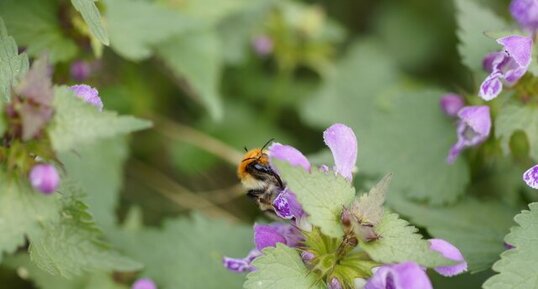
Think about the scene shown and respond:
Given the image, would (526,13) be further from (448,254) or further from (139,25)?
→ (139,25)

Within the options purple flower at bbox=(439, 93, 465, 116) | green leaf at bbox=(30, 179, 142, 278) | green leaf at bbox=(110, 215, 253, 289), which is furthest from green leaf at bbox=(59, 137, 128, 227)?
purple flower at bbox=(439, 93, 465, 116)

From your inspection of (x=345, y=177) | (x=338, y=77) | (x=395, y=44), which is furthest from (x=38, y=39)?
(x=395, y=44)

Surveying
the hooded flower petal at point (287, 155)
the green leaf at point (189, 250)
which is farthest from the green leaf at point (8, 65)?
the green leaf at point (189, 250)

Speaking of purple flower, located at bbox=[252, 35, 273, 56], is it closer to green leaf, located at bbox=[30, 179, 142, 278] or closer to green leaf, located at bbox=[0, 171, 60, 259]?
green leaf, located at bbox=[30, 179, 142, 278]

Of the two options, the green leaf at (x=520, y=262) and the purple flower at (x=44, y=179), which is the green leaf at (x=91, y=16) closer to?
the purple flower at (x=44, y=179)

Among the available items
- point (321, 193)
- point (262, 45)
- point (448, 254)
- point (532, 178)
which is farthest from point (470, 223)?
point (262, 45)

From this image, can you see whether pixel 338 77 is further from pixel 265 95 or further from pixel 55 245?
pixel 55 245
